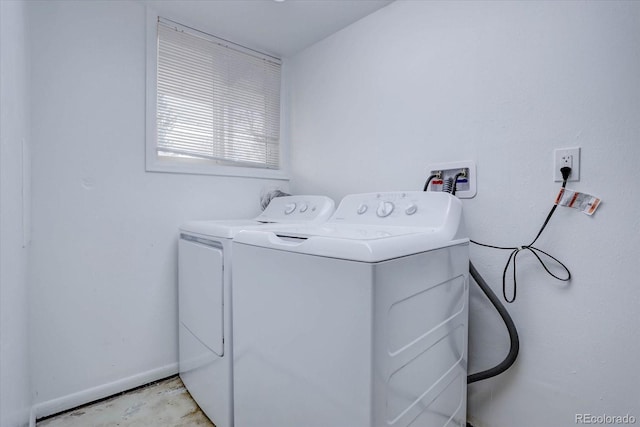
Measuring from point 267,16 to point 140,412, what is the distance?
2204 mm

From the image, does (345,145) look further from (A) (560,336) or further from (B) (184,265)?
(A) (560,336)

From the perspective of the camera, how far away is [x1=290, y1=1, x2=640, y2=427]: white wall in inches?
41.3

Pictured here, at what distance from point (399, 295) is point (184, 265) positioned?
126cm

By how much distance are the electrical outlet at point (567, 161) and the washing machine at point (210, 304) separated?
101cm

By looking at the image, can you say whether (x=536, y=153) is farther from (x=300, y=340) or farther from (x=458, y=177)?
(x=300, y=340)

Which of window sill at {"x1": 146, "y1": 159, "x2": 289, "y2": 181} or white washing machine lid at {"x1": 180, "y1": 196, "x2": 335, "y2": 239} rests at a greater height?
window sill at {"x1": 146, "y1": 159, "x2": 289, "y2": 181}

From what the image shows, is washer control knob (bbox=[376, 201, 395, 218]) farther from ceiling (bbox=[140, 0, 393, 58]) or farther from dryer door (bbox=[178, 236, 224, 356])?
ceiling (bbox=[140, 0, 393, 58])

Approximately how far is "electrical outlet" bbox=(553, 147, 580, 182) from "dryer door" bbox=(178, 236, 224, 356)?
1344 mm

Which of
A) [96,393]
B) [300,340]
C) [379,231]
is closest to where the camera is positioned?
[300,340]

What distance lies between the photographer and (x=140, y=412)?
4.94 feet

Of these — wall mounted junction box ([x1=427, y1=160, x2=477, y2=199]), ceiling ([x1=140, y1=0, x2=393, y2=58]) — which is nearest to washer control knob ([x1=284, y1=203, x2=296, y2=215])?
wall mounted junction box ([x1=427, y1=160, x2=477, y2=199])

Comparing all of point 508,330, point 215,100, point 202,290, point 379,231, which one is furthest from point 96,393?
point 508,330

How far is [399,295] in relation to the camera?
33.9 inches

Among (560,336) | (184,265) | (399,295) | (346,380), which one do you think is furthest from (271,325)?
(560,336)
